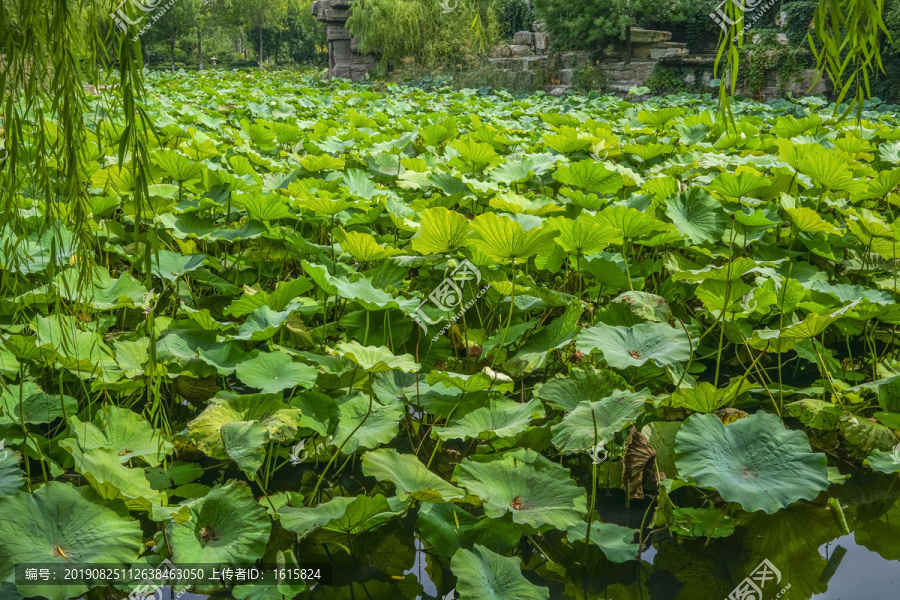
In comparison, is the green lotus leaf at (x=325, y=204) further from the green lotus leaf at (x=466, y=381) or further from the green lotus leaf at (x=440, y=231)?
the green lotus leaf at (x=466, y=381)

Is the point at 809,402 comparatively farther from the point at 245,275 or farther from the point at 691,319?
the point at 245,275

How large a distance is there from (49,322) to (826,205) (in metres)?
2.17

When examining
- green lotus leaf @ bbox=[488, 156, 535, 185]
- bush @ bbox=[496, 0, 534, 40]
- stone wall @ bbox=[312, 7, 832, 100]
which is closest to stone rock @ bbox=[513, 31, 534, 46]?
stone wall @ bbox=[312, 7, 832, 100]

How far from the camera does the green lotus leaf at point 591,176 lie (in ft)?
6.54

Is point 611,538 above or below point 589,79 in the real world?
below

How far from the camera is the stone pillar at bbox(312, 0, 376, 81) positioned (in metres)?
14.5

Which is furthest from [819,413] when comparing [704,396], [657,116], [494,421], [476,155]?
[657,116]

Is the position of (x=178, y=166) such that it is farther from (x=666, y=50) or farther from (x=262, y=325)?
(x=666, y=50)

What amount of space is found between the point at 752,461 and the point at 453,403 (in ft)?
1.53

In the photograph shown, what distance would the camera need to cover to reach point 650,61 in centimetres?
958

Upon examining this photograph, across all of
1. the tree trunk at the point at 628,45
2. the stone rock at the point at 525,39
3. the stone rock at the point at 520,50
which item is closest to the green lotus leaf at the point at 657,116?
the tree trunk at the point at 628,45

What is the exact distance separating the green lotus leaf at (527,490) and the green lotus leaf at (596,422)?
4 cm

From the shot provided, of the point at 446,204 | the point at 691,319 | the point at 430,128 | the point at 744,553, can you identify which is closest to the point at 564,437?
the point at 744,553

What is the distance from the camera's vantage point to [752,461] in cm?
95
